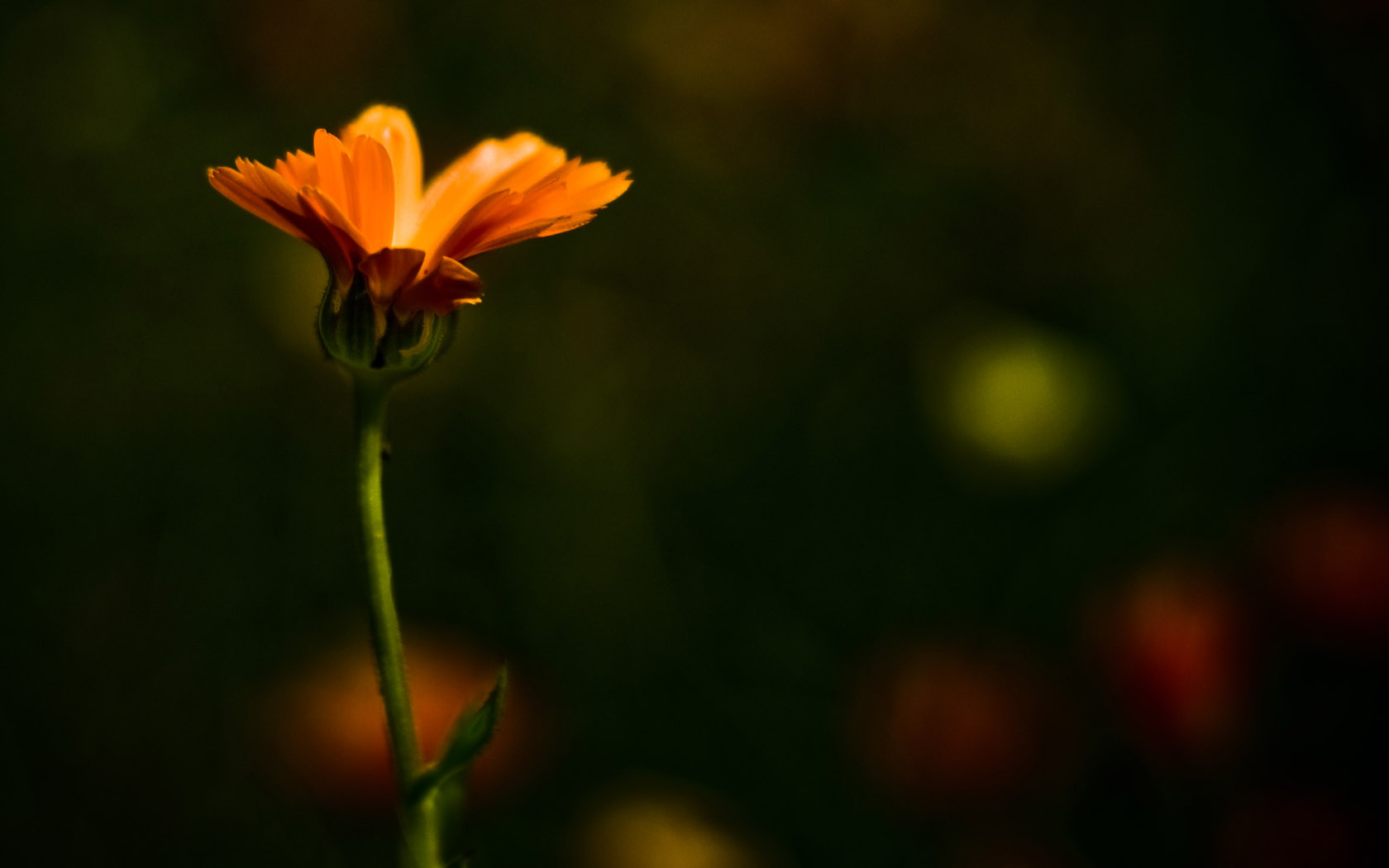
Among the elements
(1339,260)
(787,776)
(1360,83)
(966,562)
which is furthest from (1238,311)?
(787,776)

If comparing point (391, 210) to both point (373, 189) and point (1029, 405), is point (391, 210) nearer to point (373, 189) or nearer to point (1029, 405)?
point (373, 189)

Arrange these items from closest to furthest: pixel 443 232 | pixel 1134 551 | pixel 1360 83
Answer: pixel 443 232 < pixel 1134 551 < pixel 1360 83

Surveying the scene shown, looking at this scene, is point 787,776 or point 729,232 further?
point 729,232

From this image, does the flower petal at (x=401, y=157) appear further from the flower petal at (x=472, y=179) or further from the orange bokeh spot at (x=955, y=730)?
the orange bokeh spot at (x=955, y=730)

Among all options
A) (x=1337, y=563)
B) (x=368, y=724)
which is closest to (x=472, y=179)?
(x=368, y=724)

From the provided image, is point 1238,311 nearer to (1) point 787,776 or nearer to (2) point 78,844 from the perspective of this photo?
(1) point 787,776

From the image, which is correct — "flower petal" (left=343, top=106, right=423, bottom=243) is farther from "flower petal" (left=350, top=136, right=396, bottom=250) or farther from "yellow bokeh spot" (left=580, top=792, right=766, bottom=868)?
"yellow bokeh spot" (left=580, top=792, right=766, bottom=868)

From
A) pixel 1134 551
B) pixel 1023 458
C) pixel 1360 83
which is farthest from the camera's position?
pixel 1360 83

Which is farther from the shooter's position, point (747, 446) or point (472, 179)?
point (747, 446)

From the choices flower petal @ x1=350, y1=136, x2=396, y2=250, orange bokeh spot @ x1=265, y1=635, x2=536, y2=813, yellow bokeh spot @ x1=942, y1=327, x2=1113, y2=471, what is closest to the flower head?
flower petal @ x1=350, y1=136, x2=396, y2=250
